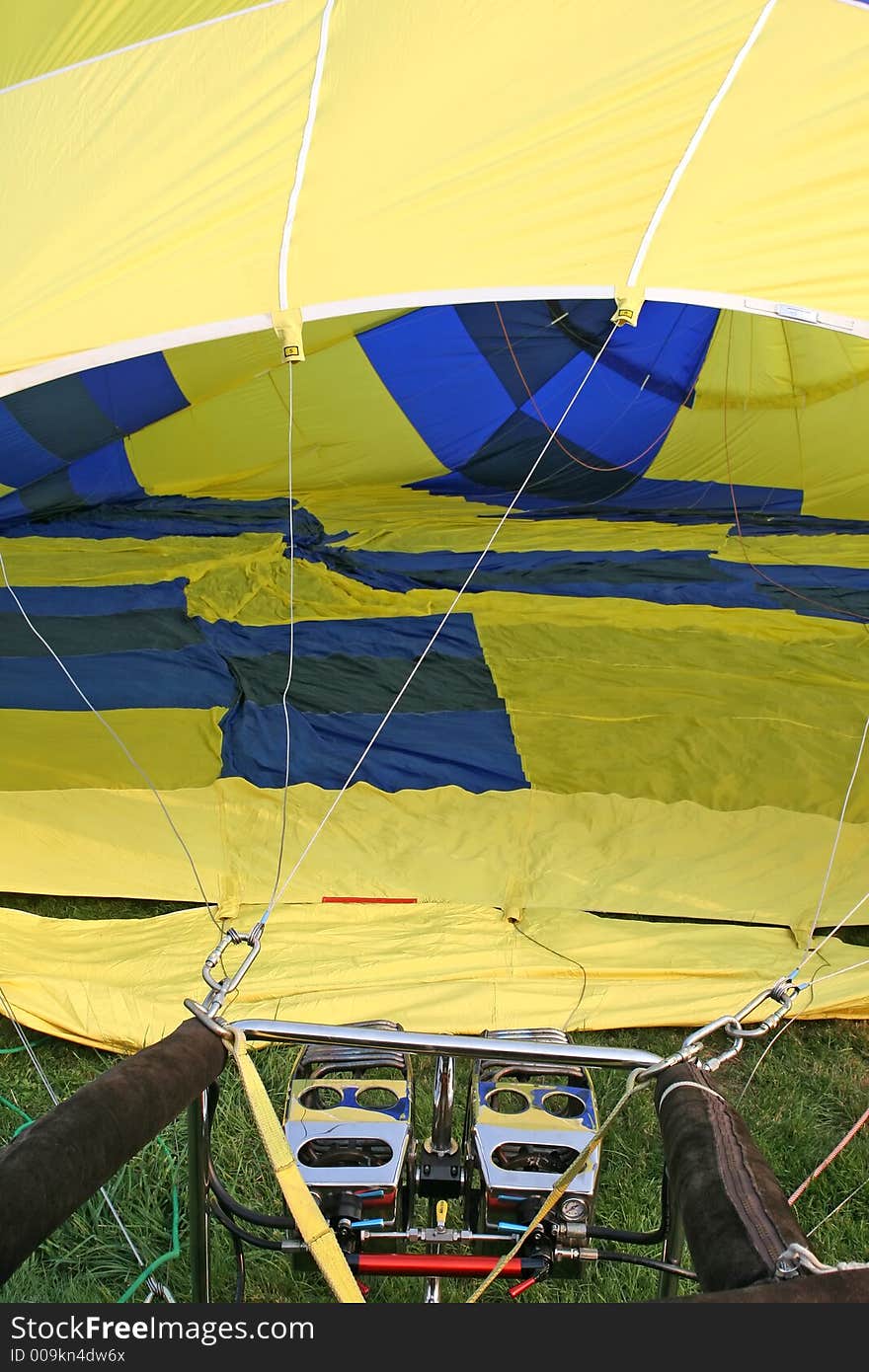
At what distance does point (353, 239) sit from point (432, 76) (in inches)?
15.1

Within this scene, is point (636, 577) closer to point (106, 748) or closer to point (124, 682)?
point (124, 682)

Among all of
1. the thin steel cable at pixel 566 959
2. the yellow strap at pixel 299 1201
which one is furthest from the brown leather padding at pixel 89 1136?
the thin steel cable at pixel 566 959

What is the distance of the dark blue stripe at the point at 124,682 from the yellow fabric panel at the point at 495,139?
141cm

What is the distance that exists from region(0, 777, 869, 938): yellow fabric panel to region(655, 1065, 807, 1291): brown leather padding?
1418 millimetres

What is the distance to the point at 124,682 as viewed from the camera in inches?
120

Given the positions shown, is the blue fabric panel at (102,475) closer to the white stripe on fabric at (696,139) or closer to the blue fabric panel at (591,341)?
the blue fabric panel at (591,341)

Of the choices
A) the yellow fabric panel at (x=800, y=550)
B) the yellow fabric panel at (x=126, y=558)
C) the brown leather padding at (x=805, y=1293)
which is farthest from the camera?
the yellow fabric panel at (x=800, y=550)

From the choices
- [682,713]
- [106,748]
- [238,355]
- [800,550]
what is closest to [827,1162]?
[682,713]

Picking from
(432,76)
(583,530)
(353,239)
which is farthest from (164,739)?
(583,530)

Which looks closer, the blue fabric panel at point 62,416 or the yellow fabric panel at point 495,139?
the yellow fabric panel at point 495,139

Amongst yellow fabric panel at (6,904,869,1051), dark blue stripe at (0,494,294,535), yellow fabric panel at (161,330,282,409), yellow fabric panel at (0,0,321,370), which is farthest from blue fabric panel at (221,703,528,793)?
yellow fabric panel at (161,330,282,409)

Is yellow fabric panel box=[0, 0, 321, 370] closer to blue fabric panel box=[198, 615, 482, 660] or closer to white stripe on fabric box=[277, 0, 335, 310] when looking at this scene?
white stripe on fabric box=[277, 0, 335, 310]

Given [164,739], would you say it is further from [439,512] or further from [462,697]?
[439,512]

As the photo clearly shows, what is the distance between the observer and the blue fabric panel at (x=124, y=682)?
9.66 ft
